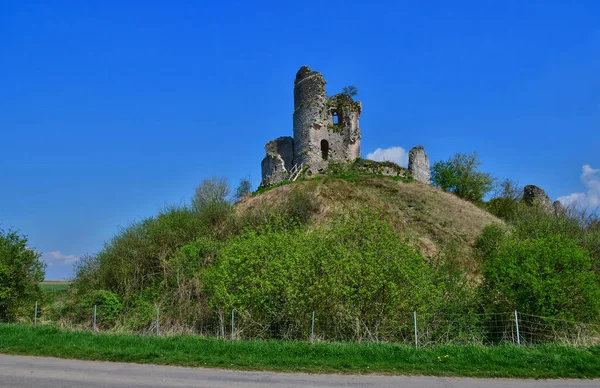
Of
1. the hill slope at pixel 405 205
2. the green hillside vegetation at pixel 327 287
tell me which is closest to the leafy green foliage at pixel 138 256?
the green hillside vegetation at pixel 327 287

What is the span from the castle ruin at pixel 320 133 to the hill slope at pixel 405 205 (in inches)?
237

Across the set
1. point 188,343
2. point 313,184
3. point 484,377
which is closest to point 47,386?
point 188,343

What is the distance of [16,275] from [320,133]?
28.7 meters

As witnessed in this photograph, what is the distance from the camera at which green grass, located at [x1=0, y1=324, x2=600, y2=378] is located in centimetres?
1128

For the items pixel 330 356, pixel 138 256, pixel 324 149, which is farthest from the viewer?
pixel 324 149

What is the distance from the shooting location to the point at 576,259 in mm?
15781

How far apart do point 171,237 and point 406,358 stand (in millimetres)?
15717

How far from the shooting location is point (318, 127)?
145 ft

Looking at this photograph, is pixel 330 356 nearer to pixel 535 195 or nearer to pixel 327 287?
pixel 327 287

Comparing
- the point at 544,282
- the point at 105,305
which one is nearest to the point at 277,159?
the point at 105,305

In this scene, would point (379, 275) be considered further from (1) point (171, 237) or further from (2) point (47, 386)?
(1) point (171, 237)

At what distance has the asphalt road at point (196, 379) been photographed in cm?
984

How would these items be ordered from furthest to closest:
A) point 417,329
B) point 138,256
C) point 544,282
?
point 138,256 < point 544,282 < point 417,329

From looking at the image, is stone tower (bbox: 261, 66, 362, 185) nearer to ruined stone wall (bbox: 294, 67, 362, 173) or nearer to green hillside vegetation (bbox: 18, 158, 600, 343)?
ruined stone wall (bbox: 294, 67, 362, 173)
